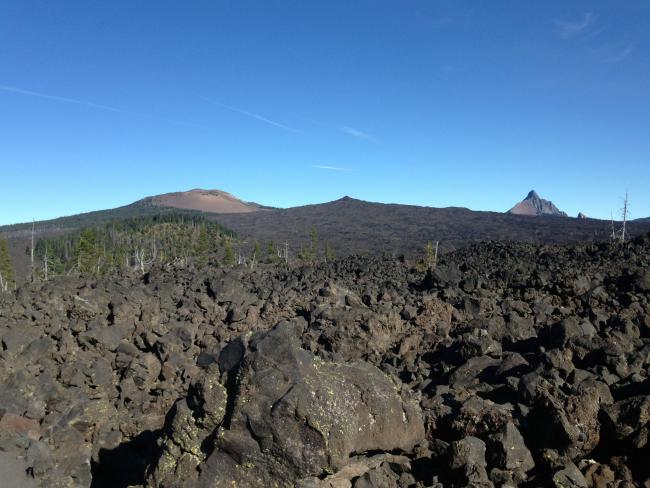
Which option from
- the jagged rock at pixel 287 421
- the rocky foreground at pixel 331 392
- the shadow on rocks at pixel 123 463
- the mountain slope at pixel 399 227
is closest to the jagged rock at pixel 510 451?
the rocky foreground at pixel 331 392

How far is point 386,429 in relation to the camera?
758 cm

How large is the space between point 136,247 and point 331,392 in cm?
9283

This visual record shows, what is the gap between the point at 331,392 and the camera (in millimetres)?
7305

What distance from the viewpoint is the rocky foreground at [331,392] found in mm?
6914

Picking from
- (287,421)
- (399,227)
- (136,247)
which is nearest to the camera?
(287,421)

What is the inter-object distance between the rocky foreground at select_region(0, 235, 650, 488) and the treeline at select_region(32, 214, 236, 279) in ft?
153

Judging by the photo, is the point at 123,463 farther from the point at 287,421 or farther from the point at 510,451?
the point at 510,451

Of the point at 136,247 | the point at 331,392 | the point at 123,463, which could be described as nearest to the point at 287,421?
the point at 331,392

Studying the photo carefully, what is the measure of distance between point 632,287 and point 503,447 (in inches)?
624

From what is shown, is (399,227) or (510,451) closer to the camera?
(510,451)

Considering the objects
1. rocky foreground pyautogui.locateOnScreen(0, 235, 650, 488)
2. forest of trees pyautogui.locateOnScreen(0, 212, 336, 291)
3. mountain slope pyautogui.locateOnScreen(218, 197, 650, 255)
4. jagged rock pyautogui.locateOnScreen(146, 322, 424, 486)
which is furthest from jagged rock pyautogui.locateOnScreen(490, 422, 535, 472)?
mountain slope pyautogui.locateOnScreen(218, 197, 650, 255)

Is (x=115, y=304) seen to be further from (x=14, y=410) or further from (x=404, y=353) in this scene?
(x=404, y=353)

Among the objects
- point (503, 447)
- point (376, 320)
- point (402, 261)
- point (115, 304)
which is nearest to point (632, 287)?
Result: point (376, 320)

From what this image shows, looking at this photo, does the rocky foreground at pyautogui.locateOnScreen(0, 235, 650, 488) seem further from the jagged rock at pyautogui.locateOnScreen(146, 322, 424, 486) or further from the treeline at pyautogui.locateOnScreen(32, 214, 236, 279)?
the treeline at pyautogui.locateOnScreen(32, 214, 236, 279)
